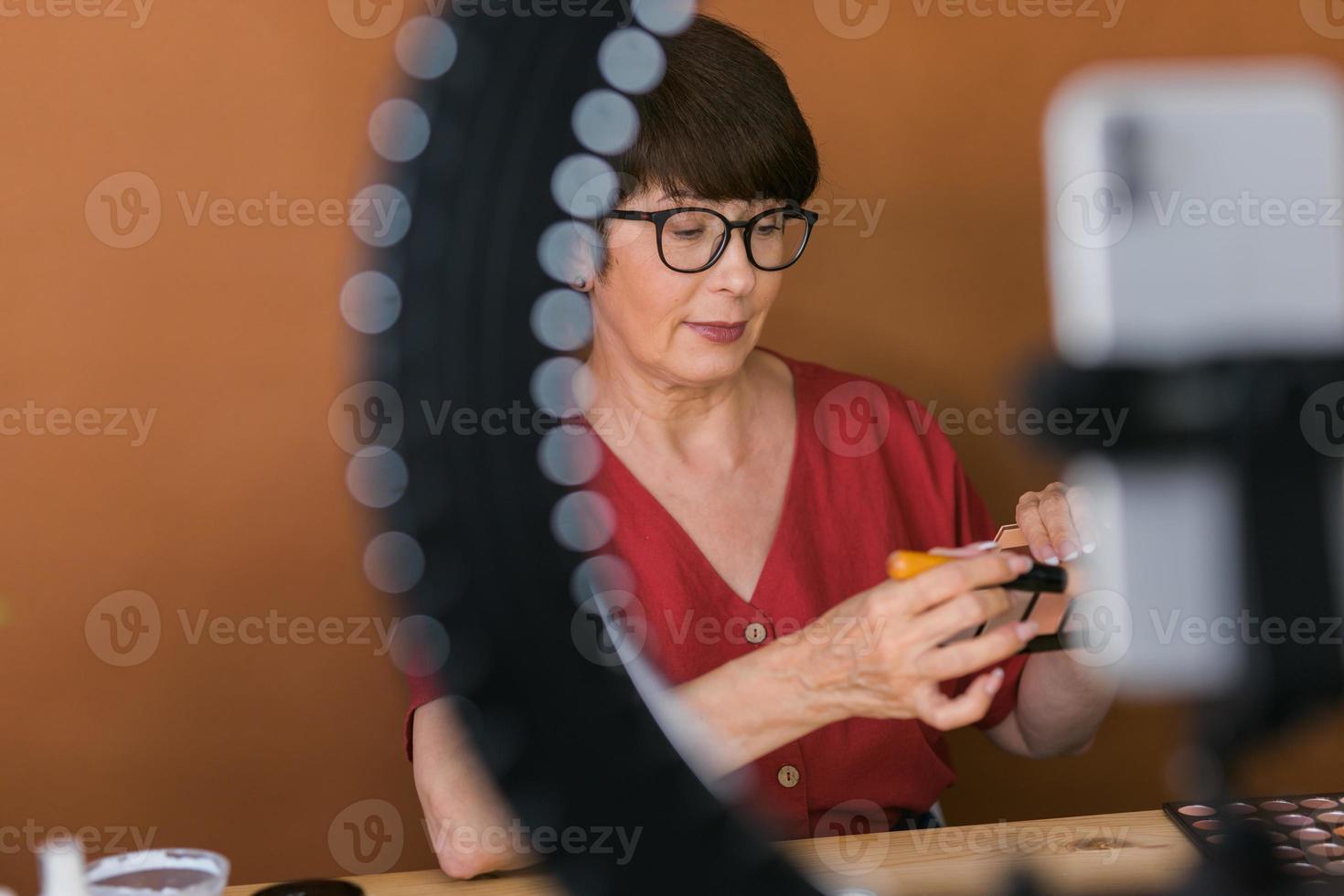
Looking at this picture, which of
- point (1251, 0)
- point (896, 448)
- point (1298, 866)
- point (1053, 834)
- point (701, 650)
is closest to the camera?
point (1298, 866)

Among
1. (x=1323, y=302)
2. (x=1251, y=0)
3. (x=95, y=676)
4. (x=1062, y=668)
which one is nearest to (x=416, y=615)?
(x=1323, y=302)

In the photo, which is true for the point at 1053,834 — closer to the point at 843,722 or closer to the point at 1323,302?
the point at 843,722

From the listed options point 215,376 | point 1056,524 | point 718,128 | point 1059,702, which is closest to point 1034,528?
point 1056,524

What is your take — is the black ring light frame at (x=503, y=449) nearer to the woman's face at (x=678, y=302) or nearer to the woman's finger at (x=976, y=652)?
the woman's finger at (x=976, y=652)

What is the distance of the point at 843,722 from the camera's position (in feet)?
4.24

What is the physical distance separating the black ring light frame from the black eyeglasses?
58 cm

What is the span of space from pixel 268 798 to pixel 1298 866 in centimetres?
130

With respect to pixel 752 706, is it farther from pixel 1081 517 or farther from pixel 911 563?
pixel 1081 517

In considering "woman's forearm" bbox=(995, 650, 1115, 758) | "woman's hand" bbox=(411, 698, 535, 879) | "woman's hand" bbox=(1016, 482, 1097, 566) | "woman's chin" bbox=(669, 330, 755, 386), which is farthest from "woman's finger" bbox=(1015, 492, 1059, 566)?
"woman's hand" bbox=(411, 698, 535, 879)

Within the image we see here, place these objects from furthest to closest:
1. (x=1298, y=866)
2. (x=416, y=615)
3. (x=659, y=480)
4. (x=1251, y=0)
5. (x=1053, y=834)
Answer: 1. (x=1251, y=0)
2. (x=659, y=480)
3. (x=1053, y=834)
4. (x=1298, y=866)
5. (x=416, y=615)

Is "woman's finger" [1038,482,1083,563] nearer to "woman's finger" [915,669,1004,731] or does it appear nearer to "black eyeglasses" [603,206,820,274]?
"woman's finger" [915,669,1004,731]

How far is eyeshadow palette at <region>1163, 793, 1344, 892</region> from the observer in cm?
84

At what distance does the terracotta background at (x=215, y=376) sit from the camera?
63.1 inches

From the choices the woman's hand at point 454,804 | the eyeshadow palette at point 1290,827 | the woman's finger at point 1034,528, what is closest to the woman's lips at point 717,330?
the woman's finger at point 1034,528
